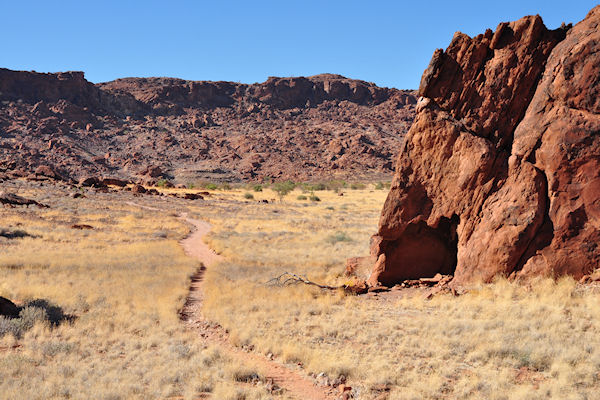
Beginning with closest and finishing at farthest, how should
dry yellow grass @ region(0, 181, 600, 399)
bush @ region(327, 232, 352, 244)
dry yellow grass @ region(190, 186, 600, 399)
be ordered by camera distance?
dry yellow grass @ region(190, 186, 600, 399) → dry yellow grass @ region(0, 181, 600, 399) → bush @ region(327, 232, 352, 244)

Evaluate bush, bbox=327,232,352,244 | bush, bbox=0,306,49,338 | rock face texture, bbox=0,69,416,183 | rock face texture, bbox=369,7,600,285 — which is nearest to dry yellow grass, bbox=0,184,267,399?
bush, bbox=0,306,49,338

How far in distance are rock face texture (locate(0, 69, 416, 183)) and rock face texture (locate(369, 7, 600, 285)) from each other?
6612cm

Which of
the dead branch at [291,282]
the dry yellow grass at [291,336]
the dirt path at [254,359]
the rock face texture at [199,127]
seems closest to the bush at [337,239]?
the dry yellow grass at [291,336]

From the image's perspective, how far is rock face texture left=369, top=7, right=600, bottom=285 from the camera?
10117mm

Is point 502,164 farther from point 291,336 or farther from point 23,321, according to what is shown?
point 23,321

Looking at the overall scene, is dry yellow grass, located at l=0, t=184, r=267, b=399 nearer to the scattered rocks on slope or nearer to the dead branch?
the dead branch

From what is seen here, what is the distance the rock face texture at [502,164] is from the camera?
1012 cm

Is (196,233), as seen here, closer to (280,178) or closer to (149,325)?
(149,325)

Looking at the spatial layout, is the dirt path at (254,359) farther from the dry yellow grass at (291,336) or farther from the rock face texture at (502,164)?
the rock face texture at (502,164)

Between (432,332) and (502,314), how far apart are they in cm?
177

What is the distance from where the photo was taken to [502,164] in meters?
11.4

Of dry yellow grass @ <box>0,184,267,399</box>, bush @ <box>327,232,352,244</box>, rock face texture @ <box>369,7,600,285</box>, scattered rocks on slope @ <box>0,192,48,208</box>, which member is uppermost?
rock face texture @ <box>369,7,600,285</box>

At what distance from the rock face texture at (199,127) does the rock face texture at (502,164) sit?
6612 cm

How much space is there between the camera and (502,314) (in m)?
8.84
